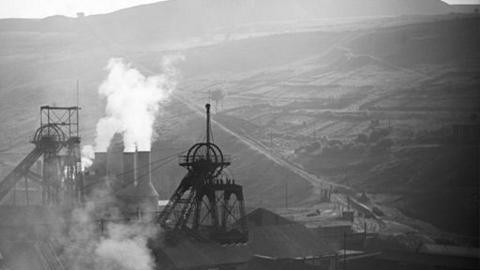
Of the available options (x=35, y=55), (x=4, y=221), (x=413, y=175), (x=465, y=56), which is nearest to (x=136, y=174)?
(x=4, y=221)

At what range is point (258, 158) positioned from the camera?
8581cm

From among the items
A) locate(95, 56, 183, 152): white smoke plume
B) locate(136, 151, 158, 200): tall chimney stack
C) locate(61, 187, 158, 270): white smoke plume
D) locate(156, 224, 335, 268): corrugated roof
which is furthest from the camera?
locate(95, 56, 183, 152): white smoke plume

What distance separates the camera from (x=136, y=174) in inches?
2335

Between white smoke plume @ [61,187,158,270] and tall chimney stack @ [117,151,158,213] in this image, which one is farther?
tall chimney stack @ [117,151,158,213]

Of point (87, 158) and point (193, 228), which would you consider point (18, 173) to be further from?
point (193, 228)

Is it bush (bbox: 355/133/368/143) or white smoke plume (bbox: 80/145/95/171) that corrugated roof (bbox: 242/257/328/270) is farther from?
bush (bbox: 355/133/368/143)

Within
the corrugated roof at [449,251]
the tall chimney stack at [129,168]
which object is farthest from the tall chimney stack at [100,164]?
the corrugated roof at [449,251]

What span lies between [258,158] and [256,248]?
41.8 meters

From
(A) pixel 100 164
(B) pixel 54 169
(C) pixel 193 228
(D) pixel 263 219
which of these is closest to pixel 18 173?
(B) pixel 54 169

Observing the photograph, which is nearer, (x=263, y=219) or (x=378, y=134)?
(x=263, y=219)

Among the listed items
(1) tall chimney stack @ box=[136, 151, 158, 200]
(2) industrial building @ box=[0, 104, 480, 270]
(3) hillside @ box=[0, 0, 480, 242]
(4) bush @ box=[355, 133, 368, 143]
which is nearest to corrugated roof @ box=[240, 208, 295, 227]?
(2) industrial building @ box=[0, 104, 480, 270]

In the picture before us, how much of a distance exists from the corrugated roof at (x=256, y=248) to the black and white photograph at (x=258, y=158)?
11 cm

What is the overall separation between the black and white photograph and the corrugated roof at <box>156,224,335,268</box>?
0.11 metres

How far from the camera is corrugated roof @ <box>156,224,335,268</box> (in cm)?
3903
